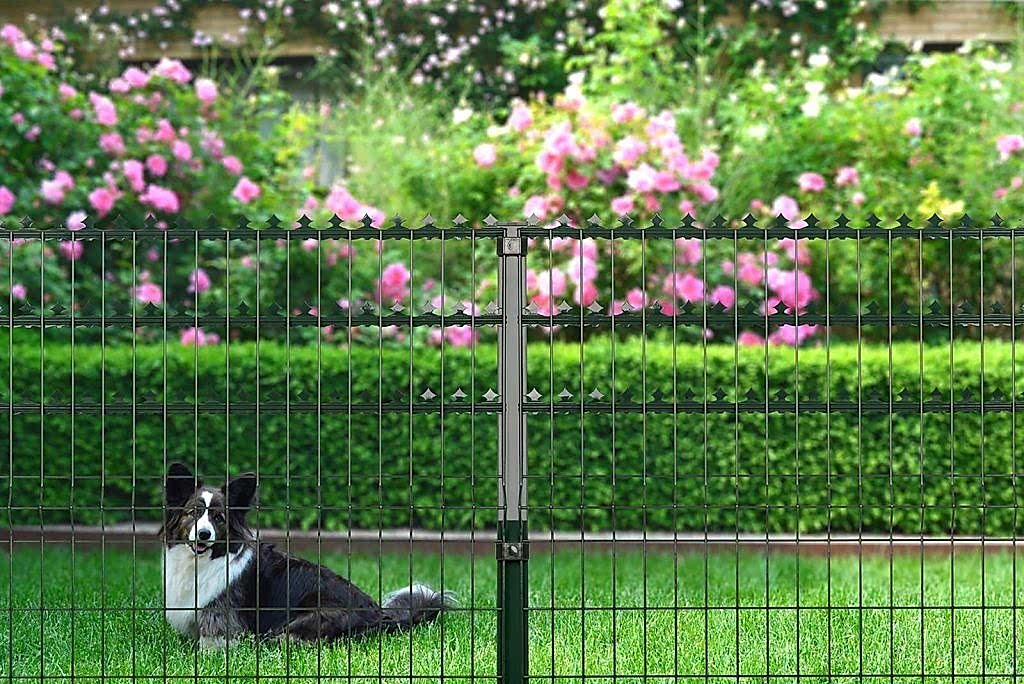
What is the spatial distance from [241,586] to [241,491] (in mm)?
484

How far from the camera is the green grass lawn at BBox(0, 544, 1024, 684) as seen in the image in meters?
4.80

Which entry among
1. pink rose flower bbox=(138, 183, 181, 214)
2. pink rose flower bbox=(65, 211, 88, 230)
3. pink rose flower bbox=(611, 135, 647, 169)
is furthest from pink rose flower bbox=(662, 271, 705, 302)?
pink rose flower bbox=(65, 211, 88, 230)

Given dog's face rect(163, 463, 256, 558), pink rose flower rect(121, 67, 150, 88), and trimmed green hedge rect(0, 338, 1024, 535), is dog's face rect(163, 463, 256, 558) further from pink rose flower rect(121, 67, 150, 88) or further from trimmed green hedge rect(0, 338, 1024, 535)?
pink rose flower rect(121, 67, 150, 88)

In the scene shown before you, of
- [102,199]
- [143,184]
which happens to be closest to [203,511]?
[102,199]

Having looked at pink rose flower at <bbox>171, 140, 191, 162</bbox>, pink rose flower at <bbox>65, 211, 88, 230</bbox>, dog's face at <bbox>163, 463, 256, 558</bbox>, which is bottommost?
dog's face at <bbox>163, 463, 256, 558</bbox>

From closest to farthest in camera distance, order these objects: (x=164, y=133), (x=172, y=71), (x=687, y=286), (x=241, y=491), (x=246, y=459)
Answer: (x=241, y=491), (x=246, y=459), (x=687, y=286), (x=164, y=133), (x=172, y=71)

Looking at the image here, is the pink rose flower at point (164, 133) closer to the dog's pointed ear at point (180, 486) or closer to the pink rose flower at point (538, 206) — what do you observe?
the pink rose flower at point (538, 206)

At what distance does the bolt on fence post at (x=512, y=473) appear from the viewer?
15.4ft

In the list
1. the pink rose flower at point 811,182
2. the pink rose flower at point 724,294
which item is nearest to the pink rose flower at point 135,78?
the pink rose flower at point 724,294

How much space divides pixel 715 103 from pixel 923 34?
256 cm

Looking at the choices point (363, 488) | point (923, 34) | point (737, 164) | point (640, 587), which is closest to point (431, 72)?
point (737, 164)

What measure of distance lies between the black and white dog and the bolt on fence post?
0.87 metres

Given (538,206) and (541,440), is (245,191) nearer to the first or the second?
(538,206)

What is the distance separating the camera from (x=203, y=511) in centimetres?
542
